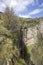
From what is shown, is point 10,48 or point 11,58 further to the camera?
point 10,48

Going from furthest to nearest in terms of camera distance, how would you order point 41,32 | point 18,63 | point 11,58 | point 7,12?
point 41,32 → point 7,12 → point 18,63 → point 11,58

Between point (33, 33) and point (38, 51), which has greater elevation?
point (33, 33)

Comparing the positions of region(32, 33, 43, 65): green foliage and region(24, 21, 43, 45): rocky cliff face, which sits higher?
region(24, 21, 43, 45): rocky cliff face

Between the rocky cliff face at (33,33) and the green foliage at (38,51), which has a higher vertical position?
the rocky cliff face at (33,33)

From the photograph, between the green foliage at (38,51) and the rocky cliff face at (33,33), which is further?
the rocky cliff face at (33,33)

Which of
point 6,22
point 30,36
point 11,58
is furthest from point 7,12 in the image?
point 30,36

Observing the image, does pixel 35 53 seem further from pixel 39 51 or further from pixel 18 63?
pixel 18 63

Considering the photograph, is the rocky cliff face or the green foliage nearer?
the green foliage

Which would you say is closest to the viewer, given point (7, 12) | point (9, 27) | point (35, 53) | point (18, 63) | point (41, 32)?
point (18, 63)

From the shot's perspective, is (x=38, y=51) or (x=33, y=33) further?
(x=33, y=33)

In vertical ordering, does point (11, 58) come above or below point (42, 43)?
above

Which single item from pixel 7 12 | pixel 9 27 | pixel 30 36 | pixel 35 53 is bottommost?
pixel 35 53
